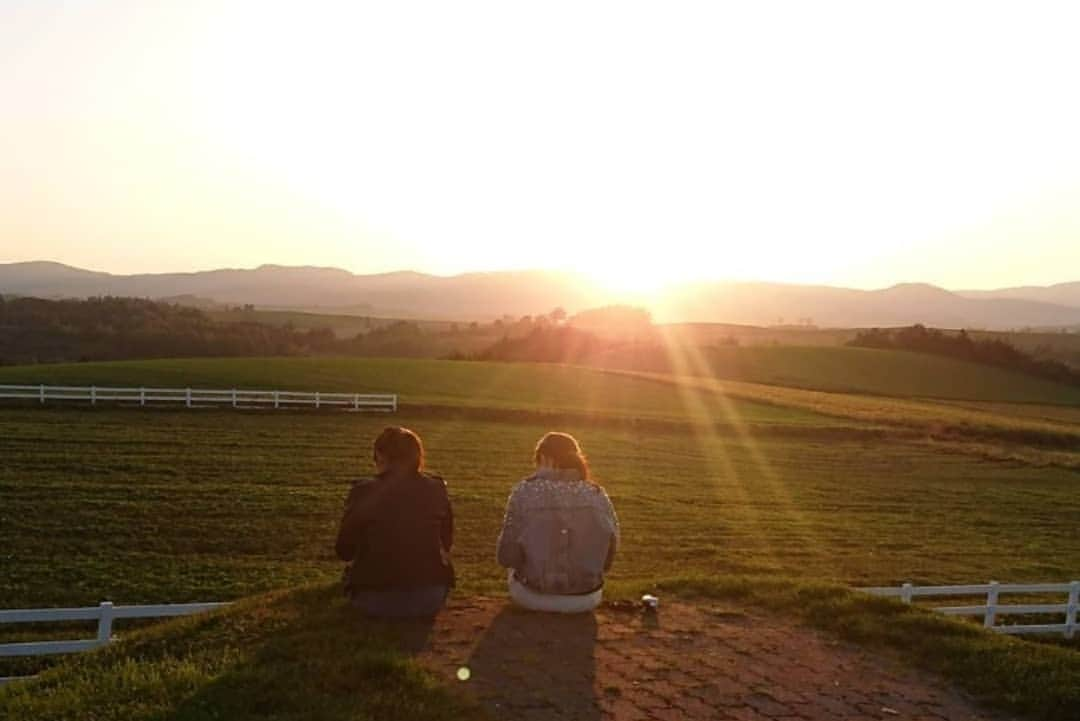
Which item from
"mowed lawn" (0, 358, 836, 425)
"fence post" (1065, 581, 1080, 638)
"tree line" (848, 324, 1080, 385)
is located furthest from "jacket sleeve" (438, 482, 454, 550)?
"tree line" (848, 324, 1080, 385)

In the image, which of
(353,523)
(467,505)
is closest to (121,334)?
(467,505)

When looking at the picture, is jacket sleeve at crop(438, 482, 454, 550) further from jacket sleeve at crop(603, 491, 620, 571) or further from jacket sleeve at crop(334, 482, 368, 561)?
jacket sleeve at crop(603, 491, 620, 571)

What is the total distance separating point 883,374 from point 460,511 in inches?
2192

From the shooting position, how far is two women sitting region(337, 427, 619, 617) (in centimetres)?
745

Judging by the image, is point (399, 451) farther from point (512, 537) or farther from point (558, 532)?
point (558, 532)

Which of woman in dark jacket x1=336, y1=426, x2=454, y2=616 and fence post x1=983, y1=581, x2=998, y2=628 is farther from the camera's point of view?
fence post x1=983, y1=581, x2=998, y2=628

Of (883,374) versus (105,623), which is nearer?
(105,623)

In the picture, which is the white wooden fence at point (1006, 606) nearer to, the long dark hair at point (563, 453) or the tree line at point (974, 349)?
the long dark hair at point (563, 453)

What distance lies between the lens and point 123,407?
34.8 meters

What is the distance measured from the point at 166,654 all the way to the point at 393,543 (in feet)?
5.56

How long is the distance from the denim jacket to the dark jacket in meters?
0.60

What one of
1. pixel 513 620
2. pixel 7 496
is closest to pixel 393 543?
pixel 513 620

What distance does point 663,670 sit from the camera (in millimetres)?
7137

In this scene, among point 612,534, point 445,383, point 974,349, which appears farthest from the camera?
point 974,349
